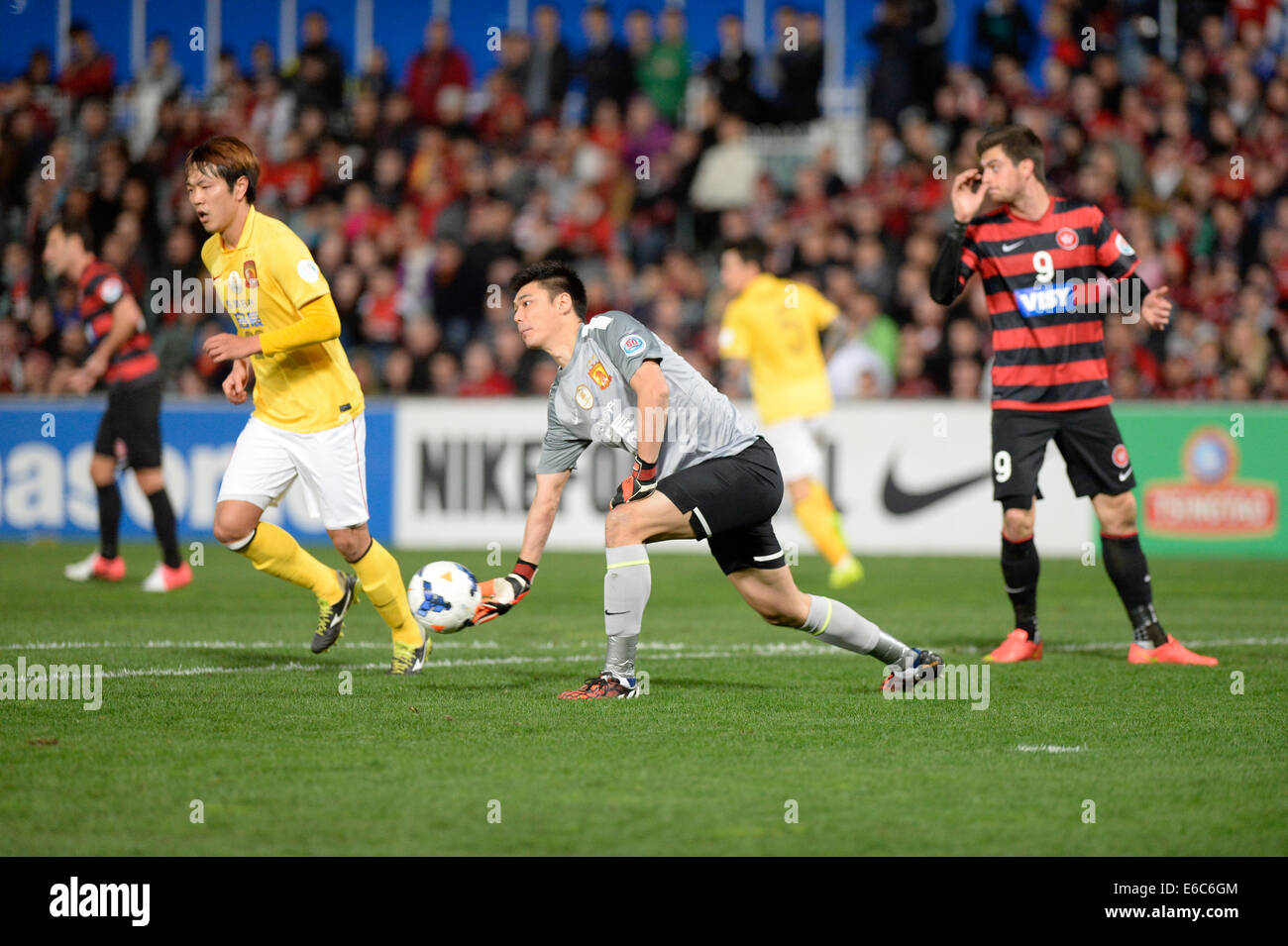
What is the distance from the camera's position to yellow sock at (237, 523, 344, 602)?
7289mm

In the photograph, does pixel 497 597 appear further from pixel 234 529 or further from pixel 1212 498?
pixel 1212 498

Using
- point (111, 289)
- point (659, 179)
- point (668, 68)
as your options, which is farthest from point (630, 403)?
point (668, 68)

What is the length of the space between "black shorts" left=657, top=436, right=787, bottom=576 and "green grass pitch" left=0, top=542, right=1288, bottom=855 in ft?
1.98

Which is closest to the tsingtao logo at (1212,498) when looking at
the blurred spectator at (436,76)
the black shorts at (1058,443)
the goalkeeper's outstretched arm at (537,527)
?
the black shorts at (1058,443)

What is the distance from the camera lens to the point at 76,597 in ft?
34.7

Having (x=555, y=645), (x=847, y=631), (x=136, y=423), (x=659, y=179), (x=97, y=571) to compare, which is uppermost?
(x=659, y=179)

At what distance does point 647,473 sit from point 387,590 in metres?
1.57

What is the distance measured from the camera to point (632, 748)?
5.41 m

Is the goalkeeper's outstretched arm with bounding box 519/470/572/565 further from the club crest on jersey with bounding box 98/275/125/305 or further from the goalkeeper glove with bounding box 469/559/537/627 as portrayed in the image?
the club crest on jersey with bounding box 98/275/125/305

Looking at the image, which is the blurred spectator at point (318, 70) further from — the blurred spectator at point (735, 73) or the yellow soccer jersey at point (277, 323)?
the yellow soccer jersey at point (277, 323)

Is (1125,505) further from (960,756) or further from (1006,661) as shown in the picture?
(960,756)

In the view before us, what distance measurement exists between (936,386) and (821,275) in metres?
1.91

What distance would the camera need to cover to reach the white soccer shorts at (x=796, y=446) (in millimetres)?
12234
